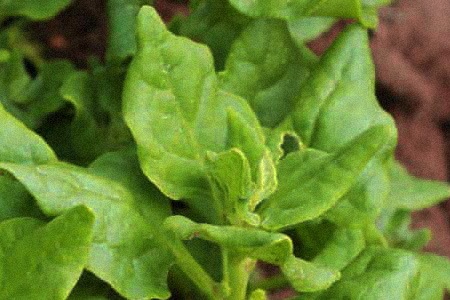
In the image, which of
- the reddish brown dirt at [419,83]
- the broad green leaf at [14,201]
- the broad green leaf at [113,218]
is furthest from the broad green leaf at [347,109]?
the reddish brown dirt at [419,83]

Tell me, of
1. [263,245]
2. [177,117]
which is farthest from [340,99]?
[263,245]

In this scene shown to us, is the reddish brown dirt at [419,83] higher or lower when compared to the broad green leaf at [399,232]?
lower

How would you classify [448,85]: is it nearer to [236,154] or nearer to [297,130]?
[297,130]

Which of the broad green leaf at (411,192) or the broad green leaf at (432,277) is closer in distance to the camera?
the broad green leaf at (432,277)

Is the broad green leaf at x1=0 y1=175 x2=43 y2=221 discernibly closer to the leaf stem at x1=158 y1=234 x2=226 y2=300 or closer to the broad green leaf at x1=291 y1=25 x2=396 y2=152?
the leaf stem at x1=158 y1=234 x2=226 y2=300

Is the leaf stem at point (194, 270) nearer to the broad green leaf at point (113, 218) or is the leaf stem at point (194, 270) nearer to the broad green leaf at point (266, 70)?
the broad green leaf at point (113, 218)
